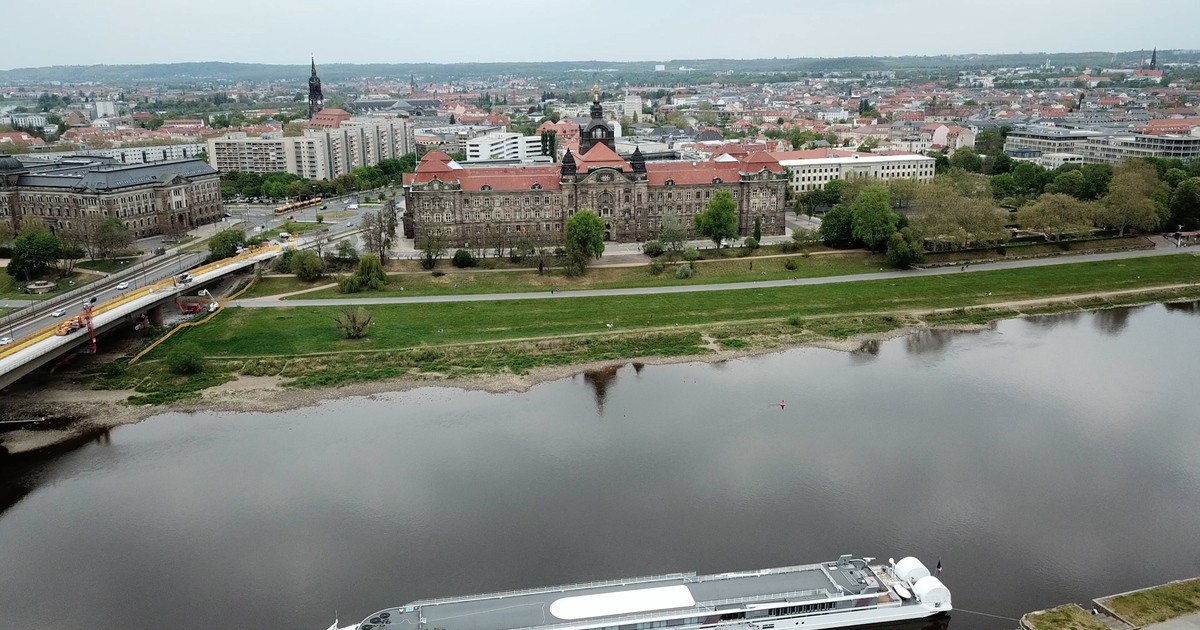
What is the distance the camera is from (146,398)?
52469mm

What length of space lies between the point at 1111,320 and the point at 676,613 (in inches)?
2140

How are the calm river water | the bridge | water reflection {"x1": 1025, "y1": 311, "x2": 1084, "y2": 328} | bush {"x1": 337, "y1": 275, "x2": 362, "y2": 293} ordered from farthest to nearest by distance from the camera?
bush {"x1": 337, "y1": 275, "x2": 362, "y2": 293}, water reflection {"x1": 1025, "y1": 311, "x2": 1084, "y2": 328}, the bridge, the calm river water

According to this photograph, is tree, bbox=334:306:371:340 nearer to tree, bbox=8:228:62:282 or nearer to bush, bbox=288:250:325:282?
bush, bbox=288:250:325:282

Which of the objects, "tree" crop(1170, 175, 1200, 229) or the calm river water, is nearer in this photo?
the calm river water

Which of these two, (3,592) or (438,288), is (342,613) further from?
(438,288)

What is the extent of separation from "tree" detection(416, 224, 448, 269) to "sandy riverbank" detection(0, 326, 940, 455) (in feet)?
82.3

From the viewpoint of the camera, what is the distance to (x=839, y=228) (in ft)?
277

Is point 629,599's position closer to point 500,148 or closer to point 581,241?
point 581,241

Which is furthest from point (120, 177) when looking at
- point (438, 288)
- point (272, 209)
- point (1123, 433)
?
point (1123, 433)

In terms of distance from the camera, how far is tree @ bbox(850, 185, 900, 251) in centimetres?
8212

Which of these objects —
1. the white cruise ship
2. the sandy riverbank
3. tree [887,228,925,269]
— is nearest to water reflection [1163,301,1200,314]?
tree [887,228,925,269]

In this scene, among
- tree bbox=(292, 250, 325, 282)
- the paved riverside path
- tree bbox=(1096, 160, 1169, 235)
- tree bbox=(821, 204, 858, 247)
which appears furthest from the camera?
tree bbox=(1096, 160, 1169, 235)

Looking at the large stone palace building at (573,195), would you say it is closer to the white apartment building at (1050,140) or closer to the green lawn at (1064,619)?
the green lawn at (1064,619)

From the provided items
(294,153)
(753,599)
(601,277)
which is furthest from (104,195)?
(753,599)
